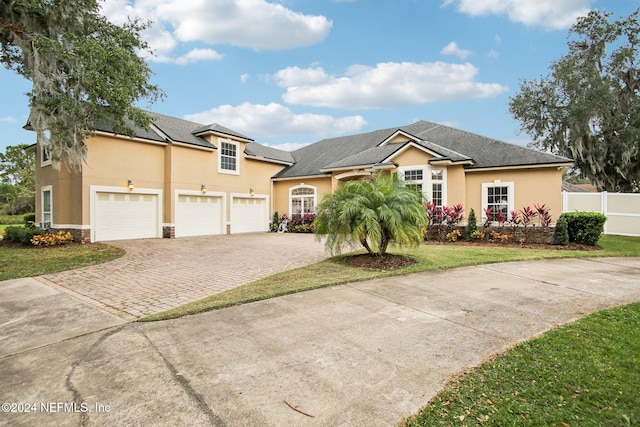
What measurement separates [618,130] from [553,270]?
1898 centimetres

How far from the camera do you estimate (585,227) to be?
1147 centimetres

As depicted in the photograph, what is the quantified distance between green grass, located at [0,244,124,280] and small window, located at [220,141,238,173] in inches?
294

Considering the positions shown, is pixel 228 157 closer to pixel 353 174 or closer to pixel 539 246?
pixel 353 174

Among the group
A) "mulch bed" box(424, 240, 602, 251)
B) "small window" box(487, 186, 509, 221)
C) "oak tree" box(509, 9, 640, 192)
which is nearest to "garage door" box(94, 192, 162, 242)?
"mulch bed" box(424, 240, 602, 251)

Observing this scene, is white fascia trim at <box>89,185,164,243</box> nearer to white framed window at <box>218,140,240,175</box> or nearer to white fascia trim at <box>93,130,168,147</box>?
white fascia trim at <box>93,130,168,147</box>

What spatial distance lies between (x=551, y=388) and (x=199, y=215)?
16243mm

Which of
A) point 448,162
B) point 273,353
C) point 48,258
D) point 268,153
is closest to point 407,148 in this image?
point 448,162

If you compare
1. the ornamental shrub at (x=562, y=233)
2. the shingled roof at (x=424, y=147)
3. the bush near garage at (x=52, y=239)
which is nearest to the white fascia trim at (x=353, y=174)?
the shingled roof at (x=424, y=147)

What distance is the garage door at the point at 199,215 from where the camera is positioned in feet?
52.0

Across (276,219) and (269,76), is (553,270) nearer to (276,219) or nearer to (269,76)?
(276,219)

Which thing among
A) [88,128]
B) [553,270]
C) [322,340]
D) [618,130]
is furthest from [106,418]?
[618,130]

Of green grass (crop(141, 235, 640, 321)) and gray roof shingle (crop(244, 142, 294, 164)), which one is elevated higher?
gray roof shingle (crop(244, 142, 294, 164))

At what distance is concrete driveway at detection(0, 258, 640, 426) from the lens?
249cm

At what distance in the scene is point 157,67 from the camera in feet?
42.4
